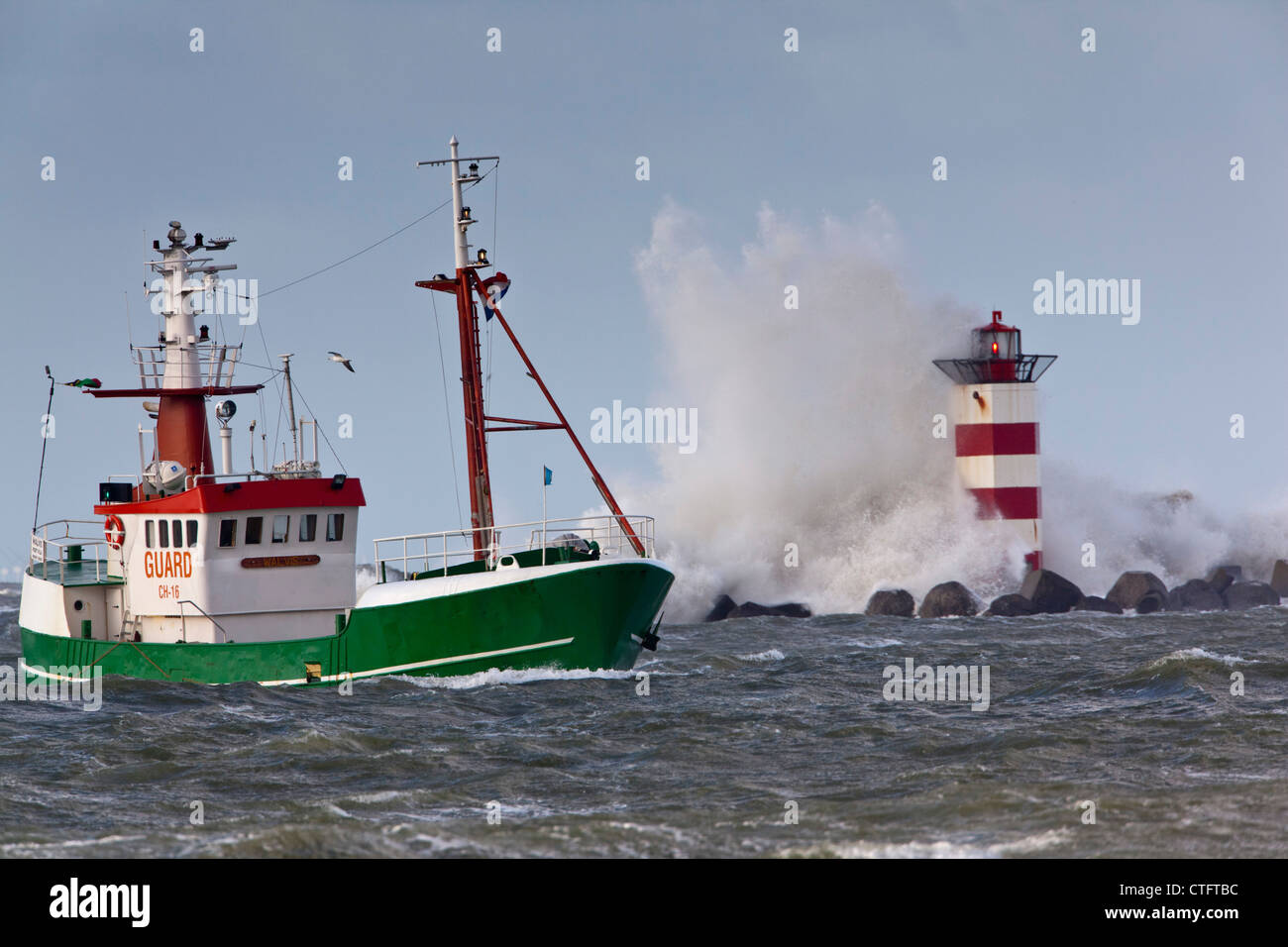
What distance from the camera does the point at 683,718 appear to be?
1936cm

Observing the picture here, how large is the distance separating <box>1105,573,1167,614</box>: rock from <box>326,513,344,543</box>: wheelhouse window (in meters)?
35.5

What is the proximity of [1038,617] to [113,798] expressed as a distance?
128 feet

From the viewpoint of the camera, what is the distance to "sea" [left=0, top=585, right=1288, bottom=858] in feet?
38.0

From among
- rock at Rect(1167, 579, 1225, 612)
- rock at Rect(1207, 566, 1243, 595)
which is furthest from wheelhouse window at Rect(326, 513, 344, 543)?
rock at Rect(1207, 566, 1243, 595)

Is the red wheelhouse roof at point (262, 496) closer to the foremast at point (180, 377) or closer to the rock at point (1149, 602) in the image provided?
the foremast at point (180, 377)

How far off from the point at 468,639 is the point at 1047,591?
31563 millimetres

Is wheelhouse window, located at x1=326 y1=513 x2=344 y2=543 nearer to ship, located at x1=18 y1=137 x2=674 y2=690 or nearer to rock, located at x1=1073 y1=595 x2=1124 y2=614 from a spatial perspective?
ship, located at x1=18 y1=137 x2=674 y2=690

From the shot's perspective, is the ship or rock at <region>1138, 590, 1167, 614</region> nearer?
the ship

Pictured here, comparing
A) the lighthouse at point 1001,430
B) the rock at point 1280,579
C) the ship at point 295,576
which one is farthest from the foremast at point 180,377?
the rock at point 1280,579

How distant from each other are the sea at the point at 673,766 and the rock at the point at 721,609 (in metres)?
30.6

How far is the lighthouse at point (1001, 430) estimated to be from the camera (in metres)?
50.9
